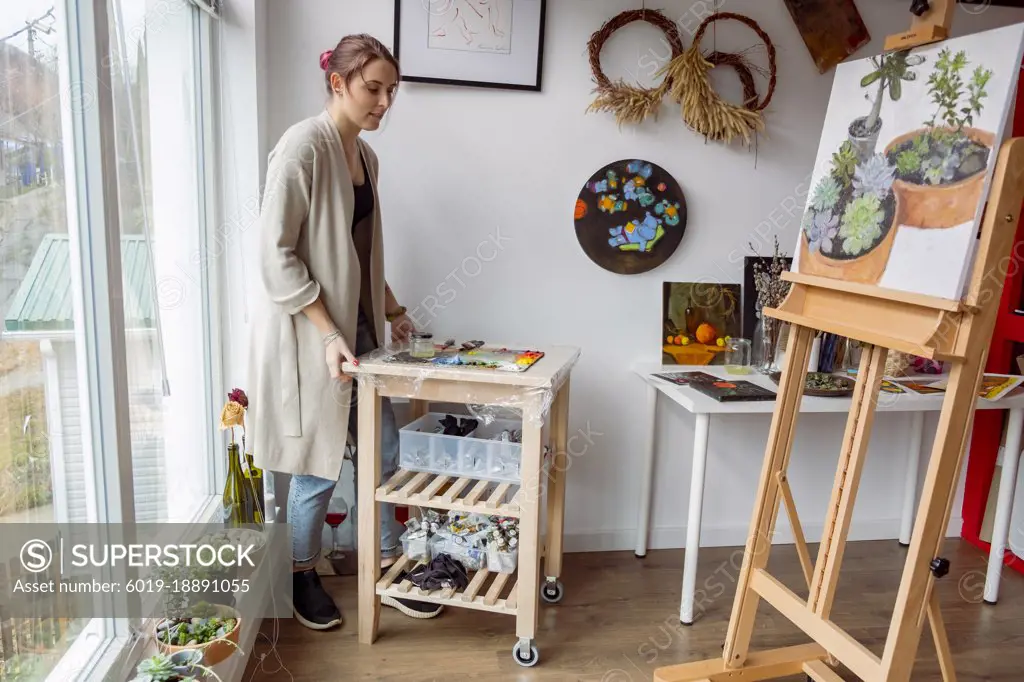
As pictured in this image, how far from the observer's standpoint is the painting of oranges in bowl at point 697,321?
7.86 ft

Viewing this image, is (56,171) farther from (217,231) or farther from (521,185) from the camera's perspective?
(521,185)

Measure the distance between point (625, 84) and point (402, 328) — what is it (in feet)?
3.41

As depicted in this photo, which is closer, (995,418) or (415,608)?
(415,608)

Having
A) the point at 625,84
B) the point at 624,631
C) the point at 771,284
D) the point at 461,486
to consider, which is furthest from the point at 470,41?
the point at 624,631

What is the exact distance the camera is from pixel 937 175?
4.48 feet

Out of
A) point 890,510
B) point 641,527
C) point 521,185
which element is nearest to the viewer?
point 521,185

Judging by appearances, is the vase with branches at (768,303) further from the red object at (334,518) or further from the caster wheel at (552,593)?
the red object at (334,518)

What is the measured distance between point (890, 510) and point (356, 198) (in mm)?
2221

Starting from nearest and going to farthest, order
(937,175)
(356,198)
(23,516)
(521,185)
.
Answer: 1. (23,516)
2. (937,175)
3. (356,198)
4. (521,185)

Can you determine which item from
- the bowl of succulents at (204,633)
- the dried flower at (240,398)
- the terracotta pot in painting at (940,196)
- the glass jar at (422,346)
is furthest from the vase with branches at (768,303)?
the bowl of succulents at (204,633)

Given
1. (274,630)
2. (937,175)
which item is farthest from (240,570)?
(937,175)

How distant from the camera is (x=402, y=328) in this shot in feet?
7.02

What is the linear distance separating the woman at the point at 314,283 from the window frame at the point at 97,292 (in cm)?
42

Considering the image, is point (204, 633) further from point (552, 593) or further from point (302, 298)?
point (552, 593)
